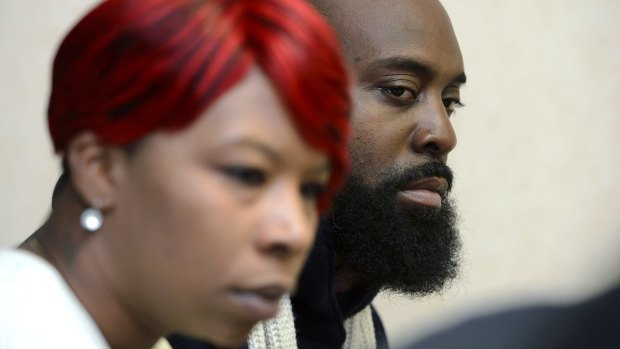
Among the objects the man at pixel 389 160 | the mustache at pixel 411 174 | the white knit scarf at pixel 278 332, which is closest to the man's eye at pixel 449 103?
the man at pixel 389 160

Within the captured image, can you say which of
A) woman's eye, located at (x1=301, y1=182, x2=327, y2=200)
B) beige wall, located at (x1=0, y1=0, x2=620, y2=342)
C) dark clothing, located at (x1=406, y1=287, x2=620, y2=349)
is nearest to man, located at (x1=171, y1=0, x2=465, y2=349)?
woman's eye, located at (x1=301, y1=182, x2=327, y2=200)

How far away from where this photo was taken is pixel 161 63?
2.71 feet

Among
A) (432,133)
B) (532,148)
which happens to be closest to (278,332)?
(432,133)

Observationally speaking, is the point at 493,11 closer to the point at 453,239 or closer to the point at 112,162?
the point at 453,239

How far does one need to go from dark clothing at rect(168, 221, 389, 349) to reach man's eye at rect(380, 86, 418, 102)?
225mm

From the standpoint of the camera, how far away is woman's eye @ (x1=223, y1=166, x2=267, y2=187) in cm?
83

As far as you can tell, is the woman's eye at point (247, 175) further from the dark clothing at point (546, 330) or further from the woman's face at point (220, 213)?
the dark clothing at point (546, 330)

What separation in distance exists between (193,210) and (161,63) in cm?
12

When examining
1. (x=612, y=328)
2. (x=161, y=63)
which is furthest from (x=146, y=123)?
(x=612, y=328)

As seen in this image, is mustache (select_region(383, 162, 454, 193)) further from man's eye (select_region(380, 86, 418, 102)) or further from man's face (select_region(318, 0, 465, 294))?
man's eye (select_region(380, 86, 418, 102))

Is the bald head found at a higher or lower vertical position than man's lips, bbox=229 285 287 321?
higher

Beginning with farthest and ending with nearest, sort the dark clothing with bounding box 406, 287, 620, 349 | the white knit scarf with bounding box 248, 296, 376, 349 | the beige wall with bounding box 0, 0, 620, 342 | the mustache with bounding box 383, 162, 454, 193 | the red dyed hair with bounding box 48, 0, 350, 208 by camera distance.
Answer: the beige wall with bounding box 0, 0, 620, 342
the mustache with bounding box 383, 162, 454, 193
the white knit scarf with bounding box 248, 296, 376, 349
the red dyed hair with bounding box 48, 0, 350, 208
the dark clothing with bounding box 406, 287, 620, 349

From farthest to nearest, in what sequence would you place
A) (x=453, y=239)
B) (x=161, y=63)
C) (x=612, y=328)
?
(x=453, y=239) → (x=161, y=63) → (x=612, y=328)

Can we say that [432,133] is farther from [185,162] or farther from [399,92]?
[185,162]
